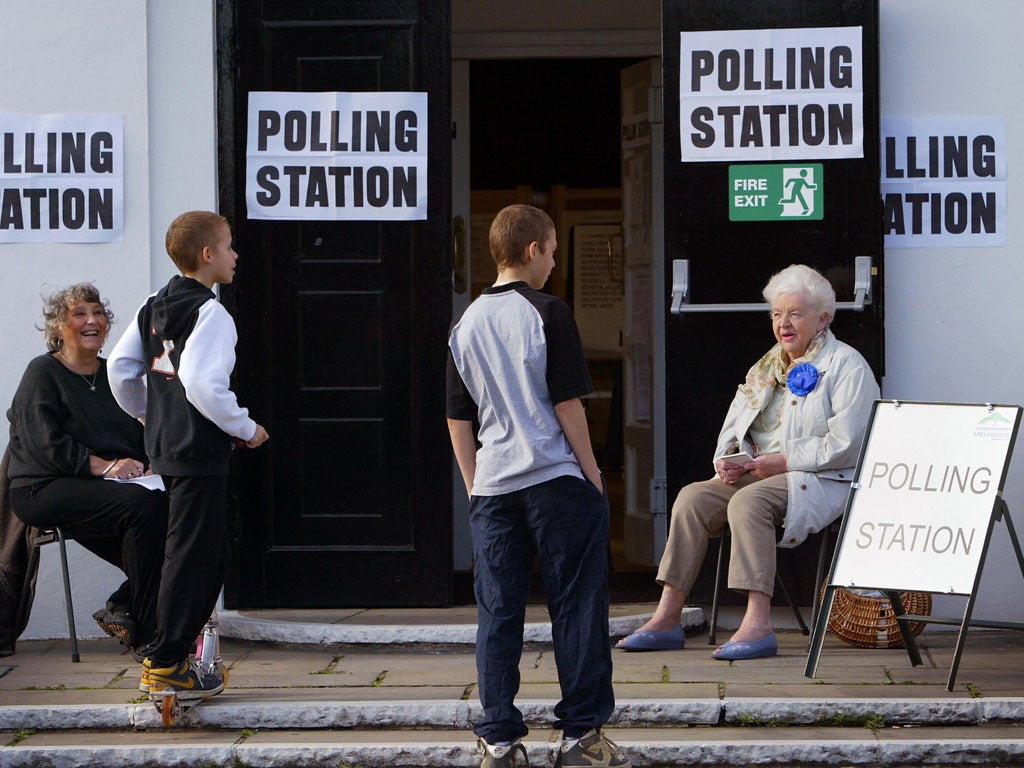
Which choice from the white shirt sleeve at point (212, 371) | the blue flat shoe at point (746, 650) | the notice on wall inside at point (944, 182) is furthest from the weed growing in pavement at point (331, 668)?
the notice on wall inside at point (944, 182)

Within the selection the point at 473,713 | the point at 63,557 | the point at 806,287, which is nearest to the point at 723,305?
the point at 806,287

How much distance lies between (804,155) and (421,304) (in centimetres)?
168

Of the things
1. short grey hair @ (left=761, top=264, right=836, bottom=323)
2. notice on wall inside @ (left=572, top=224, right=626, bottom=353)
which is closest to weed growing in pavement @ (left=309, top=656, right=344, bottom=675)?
short grey hair @ (left=761, top=264, right=836, bottom=323)

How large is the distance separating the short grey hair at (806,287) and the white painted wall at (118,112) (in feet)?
7.71

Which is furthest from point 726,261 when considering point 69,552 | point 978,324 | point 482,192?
point 482,192

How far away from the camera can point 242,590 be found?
20.3 ft

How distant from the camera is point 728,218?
19.5ft

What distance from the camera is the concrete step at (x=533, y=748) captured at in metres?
4.29

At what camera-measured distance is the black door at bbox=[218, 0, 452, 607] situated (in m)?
6.12

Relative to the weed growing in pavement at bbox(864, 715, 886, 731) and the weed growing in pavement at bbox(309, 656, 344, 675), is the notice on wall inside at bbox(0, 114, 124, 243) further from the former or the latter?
the weed growing in pavement at bbox(864, 715, 886, 731)

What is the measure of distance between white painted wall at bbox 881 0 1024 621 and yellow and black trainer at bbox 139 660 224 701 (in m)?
3.05

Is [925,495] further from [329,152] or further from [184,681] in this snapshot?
[329,152]

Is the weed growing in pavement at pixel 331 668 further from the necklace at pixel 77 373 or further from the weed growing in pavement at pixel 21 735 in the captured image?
the necklace at pixel 77 373

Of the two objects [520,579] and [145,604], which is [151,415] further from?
[520,579]
